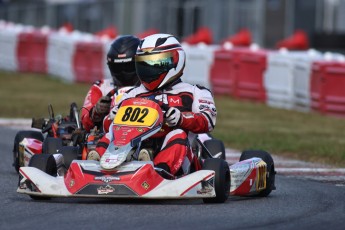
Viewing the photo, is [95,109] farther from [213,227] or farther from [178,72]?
[213,227]

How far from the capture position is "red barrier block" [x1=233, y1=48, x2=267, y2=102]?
21.2 meters

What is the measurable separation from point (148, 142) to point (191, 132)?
48cm

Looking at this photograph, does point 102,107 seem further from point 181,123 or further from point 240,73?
point 240,73

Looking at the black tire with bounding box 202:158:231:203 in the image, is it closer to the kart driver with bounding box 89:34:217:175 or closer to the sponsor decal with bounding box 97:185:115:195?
the kart driver with bounding box 89:34:217:175

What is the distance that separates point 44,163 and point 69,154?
66 centimetres

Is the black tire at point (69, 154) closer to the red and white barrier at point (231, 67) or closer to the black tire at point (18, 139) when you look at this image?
the black tire at point (18, 139)

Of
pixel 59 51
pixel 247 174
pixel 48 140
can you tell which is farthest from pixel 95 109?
pixel 59 51

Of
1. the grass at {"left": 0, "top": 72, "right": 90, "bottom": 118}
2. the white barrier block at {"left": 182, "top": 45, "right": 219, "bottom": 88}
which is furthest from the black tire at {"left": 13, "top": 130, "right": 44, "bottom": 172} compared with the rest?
the white barrier block at {"left": 182, "top": 45, "right": 219, "bottom": 88}

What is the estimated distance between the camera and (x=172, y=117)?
8.84 m

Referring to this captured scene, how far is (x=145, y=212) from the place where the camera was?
7.98m

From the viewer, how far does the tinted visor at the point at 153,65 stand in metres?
9.21

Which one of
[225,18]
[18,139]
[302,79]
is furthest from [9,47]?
[18,139]

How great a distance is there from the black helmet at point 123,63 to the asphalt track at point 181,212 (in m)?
1.53

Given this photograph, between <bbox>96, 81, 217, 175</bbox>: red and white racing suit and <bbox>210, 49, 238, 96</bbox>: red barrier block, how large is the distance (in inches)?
501
